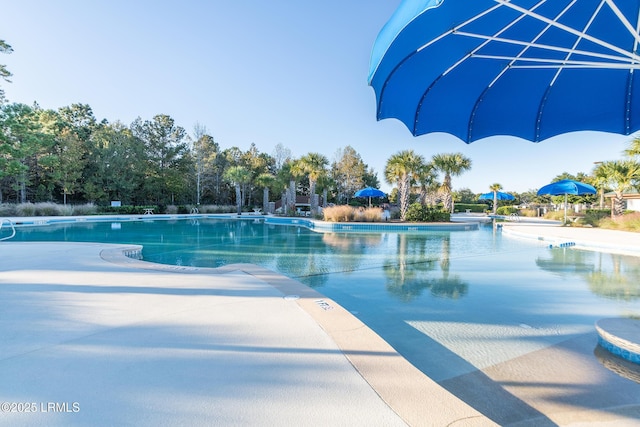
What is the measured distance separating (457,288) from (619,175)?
15924 millimetres

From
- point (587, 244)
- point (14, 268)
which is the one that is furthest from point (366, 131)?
point (14, 268)

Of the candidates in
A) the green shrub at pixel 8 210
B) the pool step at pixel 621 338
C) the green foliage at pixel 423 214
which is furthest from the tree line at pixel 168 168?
the pool step at pixel 621 338

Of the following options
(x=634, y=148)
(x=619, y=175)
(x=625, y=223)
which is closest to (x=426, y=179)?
(x=619, y=175)

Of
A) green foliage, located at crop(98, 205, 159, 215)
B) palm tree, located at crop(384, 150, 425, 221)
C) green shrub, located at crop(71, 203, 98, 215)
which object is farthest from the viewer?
green foliage, located at crop(98, 205, 159, 215)

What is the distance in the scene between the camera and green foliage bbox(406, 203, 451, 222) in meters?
18.5

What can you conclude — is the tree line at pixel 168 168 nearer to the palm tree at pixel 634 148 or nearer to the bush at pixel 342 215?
the palm tree at pixel 634 148

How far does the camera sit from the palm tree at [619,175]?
15.5 m

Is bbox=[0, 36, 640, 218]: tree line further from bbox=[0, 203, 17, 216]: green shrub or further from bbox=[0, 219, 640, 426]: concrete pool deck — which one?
bbox=[0, 219, 640, 426]: concrete pool deck

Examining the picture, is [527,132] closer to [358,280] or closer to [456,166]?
[358,280]

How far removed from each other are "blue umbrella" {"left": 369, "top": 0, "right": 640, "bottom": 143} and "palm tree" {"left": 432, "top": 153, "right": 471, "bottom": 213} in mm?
21251

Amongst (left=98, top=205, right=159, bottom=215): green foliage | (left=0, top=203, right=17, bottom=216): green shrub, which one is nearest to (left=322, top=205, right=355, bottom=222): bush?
(left=98, top=205, right=159, bottom=215): green foliage

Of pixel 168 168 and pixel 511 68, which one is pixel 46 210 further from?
pixel 511 68

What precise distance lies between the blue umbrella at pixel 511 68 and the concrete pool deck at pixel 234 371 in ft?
7.80

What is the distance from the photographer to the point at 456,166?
24.2 meters
